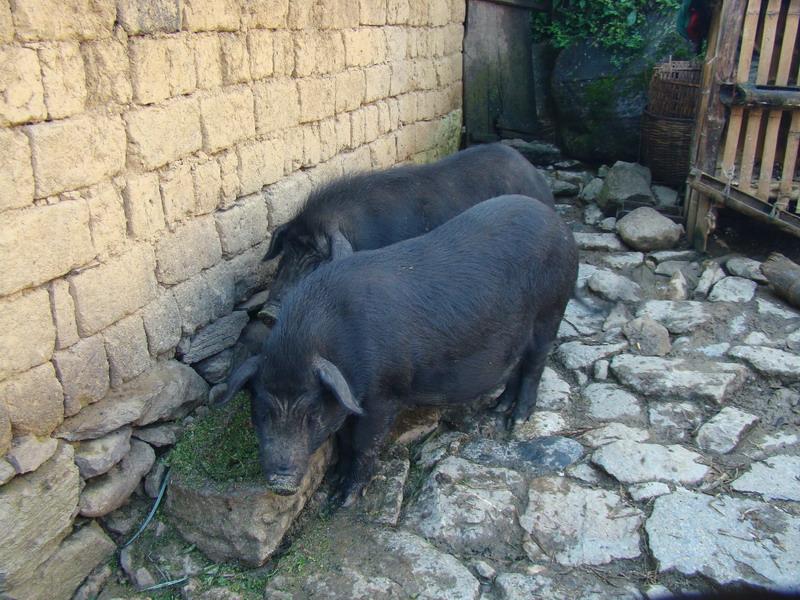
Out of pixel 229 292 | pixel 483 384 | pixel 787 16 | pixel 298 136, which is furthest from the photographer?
pixel 787 16

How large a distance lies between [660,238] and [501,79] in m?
3.52

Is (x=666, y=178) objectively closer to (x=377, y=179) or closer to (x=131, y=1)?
(x=377, y=179)

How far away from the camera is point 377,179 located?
16.9ft

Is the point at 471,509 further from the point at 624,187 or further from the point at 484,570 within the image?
the point at 624,187

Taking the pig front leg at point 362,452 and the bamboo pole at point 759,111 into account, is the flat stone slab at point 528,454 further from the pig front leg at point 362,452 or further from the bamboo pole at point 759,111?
the bamboo pole at point 759,111

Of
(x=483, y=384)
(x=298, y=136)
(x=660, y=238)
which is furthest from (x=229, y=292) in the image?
(x=660, y=238)

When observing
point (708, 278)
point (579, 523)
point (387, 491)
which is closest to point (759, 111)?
point (708, 278)

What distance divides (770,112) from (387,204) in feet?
10.7

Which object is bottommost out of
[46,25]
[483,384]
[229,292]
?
[483,384]

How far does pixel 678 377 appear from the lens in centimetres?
460

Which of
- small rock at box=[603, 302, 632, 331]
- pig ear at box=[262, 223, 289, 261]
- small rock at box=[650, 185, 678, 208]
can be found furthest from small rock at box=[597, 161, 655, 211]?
pig ear at box=[262, 223, 289, 261]

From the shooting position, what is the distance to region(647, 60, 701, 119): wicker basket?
24.7 ft

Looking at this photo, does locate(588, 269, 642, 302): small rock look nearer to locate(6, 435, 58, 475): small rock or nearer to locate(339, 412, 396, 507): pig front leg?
locate(339, 412, 396, 507): pig front leg

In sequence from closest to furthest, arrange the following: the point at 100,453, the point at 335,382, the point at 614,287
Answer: the point at 335,382 < the point at 100,453 < the point at 614,287
